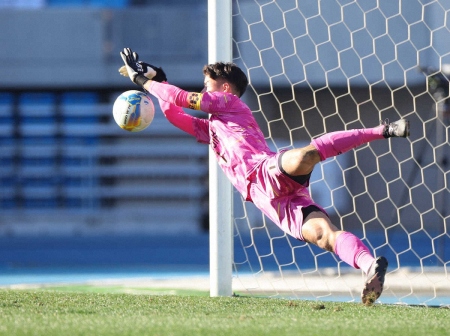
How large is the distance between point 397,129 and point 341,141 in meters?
0.31

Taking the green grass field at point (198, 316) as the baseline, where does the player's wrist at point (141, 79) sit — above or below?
above

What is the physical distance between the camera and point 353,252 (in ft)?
13.1

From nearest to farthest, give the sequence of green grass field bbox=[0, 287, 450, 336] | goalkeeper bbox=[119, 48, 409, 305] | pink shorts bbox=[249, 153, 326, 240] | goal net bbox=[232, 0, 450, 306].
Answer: green grass field bbox=[0, 287, 450, 336] → goalkeeper bbox=[119, 48, 409, 305] → pink shorts bbox=[249, 153, 326, 240] → goal net bbox=[232, 0, 450, 306]

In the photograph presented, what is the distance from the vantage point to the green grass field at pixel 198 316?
3580mm

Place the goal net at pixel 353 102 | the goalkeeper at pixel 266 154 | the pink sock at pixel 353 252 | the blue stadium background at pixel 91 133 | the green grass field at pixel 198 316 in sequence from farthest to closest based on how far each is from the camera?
the blue stadium background at pixel 91 133, the goal net at pixel 353 102, the goalkeeper at pixel 266 154, the pink sock at pixel 353 252, the green grass field at pixel 198 316

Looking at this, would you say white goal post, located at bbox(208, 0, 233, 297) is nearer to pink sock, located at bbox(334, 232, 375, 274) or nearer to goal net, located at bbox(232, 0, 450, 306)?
pink sock, located at bbox(334, 232, 375, 274)

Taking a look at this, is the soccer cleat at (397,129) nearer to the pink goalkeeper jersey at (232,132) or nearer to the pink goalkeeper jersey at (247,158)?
the pink goalkeeper jersey at (247,158)

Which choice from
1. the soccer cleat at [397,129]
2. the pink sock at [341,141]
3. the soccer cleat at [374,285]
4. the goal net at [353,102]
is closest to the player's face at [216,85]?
the pink sock at [341,141]

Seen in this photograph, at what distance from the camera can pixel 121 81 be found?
52.4ft

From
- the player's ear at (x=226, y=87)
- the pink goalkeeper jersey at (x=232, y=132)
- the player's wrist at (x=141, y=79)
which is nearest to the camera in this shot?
the pink goalkeeper jersey at (x=232, y=132)

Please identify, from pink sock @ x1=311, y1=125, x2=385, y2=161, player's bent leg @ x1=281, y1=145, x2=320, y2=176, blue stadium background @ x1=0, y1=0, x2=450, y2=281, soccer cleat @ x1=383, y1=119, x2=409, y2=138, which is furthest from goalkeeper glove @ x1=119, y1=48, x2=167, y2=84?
blue stadium background @ x1=0, y1=0, x2=450, y2=281

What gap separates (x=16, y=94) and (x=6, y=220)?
2.76 m

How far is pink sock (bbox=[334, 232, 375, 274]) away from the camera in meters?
3.89

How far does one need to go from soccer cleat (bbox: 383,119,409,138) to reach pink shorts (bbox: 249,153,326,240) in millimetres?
606
